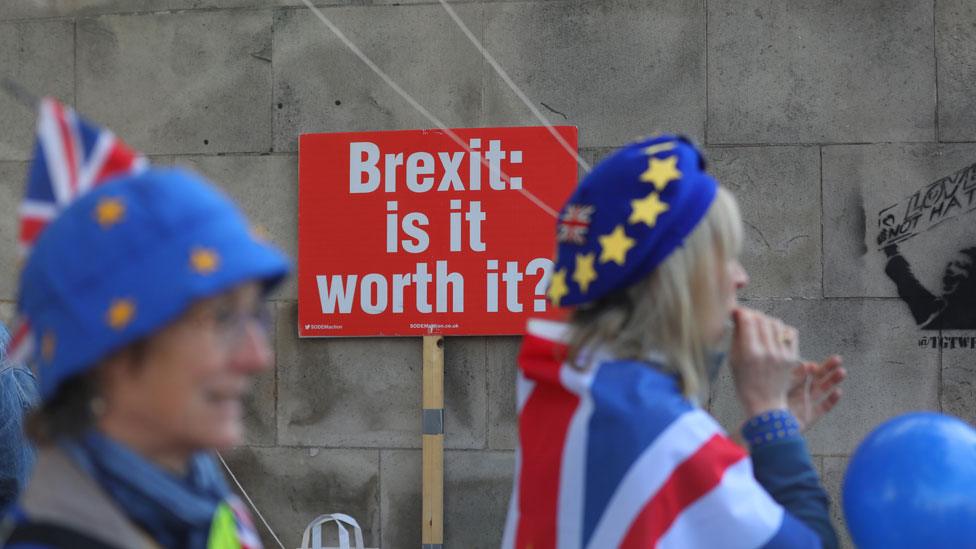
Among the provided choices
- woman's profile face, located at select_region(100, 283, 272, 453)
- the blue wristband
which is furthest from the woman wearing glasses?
the blue wristband

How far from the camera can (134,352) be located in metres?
1.17

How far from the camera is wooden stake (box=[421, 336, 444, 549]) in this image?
5145 millimetres

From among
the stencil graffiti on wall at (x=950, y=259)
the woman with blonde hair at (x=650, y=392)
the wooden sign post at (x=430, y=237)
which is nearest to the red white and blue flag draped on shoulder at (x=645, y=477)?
the woman with blonde hair at (x=650, y=392)

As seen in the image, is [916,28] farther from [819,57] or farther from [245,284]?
[245,284]

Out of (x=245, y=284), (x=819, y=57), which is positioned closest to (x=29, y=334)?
(x=245, y=284)

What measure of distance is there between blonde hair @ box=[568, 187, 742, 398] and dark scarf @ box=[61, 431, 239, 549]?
2.47 ft

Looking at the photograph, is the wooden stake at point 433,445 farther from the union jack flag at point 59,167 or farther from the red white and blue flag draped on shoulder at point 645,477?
the union jack flag at point 59,167

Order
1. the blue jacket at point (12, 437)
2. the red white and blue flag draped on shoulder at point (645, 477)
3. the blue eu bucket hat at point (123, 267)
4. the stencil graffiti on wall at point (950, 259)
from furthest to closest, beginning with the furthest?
the stencil graffiti on wall at point (950, 259) < the blue jacket at point (12, 437) < the red white and blue flag draped on shoulder at point (645, 477) < the blue eu bucket hat at point (123, 267)

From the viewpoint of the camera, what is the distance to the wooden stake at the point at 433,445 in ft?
16.9

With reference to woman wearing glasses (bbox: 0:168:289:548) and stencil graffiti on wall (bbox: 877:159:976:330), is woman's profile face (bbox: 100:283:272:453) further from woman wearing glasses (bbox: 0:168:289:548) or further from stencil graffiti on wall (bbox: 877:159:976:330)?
stencil graffiti on wall (bbox: 877:159:976:330)

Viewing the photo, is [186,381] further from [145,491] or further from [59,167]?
[59,167]

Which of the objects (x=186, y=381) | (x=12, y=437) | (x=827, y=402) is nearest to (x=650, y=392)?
(x=827, y=402)

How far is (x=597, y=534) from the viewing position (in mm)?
1713

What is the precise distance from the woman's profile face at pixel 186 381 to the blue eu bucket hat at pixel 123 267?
37mm
